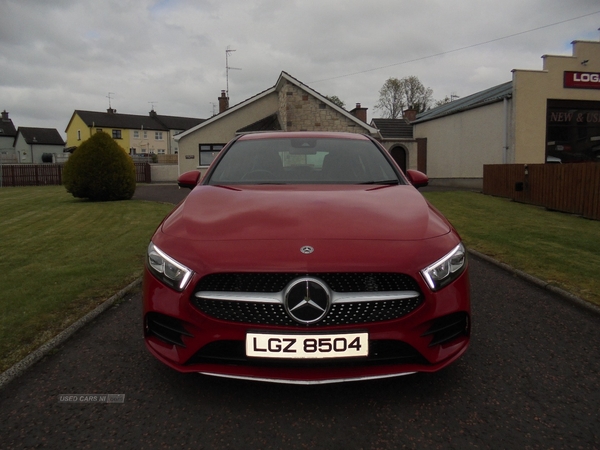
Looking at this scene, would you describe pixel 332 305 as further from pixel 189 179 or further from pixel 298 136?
pixel 298 136

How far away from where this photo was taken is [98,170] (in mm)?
15562

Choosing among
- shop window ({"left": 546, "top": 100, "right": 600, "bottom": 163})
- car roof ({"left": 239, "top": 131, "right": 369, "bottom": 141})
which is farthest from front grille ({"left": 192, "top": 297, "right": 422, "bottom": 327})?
shop window ({"left": 546, "top": 100, "right": 600, "bottom": 163})

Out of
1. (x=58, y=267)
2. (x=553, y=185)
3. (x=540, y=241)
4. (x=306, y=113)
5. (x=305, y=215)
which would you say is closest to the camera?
(x=305, y=215)

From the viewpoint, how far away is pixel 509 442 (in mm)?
2107

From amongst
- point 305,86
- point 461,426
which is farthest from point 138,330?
point 305,86

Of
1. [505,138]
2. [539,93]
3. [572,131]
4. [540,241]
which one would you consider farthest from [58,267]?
[572,131]

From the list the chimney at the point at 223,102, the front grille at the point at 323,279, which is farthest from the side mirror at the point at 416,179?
the chimney at the point at 223,102

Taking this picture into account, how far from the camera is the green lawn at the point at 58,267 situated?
3703 millimetres

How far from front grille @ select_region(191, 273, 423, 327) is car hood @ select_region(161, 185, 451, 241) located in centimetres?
24

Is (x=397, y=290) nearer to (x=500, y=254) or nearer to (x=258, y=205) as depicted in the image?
(x=258, y=205)

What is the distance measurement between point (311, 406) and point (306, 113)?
24013mm

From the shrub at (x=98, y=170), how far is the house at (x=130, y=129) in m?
51.6

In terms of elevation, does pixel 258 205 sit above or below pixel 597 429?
above

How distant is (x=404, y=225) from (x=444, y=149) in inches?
1074
